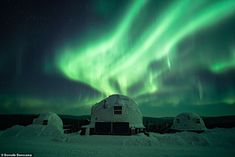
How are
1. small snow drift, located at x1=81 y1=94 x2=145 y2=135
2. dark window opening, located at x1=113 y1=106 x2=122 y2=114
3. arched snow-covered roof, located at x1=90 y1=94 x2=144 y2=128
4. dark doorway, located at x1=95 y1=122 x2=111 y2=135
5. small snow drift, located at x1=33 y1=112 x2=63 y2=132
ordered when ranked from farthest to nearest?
small snow drift, located at x1=33 y1=112 x2=63 y2=132 → dark window opening, located at x1=113 y1=106 x2=122 y2=114 → arched snow-covered roof, located at x1=90 y1=94 x2=144 y2=128 → dark doorway, located at x1=95 y1=122 x2=111 y2=135 → small snow drift, located at x1=81 y1=94 x2=145 y2=135

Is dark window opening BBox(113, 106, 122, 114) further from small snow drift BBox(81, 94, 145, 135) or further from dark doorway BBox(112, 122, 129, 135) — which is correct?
dark doorway BBox(112, 122, 129, 135)

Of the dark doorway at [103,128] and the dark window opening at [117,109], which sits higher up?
the dark window opening at [117,109]

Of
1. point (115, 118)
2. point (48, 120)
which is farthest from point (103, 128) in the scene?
point (48, 120)

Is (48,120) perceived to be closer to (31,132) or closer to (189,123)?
(31,132)

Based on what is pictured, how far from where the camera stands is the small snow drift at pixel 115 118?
108 feet

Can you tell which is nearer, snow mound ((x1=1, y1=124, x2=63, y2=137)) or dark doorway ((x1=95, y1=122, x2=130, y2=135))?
snow mound ((x1=1, y1=124, x2=63, y2=137))

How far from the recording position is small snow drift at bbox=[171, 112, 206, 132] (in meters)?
45.0

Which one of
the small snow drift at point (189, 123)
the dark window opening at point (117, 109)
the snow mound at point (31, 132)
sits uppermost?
the dark window opening at point (117, 109)

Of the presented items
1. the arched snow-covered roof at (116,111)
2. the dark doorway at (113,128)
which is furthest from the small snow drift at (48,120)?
the dark doorway at (113,128)

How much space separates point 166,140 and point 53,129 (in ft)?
59.2

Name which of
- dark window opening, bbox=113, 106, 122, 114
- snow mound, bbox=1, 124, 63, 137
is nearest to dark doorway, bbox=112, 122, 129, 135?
dark window opening, bbox=113, 106, 122, 114

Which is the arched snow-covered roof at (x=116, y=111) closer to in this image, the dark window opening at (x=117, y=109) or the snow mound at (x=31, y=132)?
the dark window opening at (x=117, y=109)

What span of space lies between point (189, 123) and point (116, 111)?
21803 millimetres

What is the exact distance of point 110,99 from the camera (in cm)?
3634
